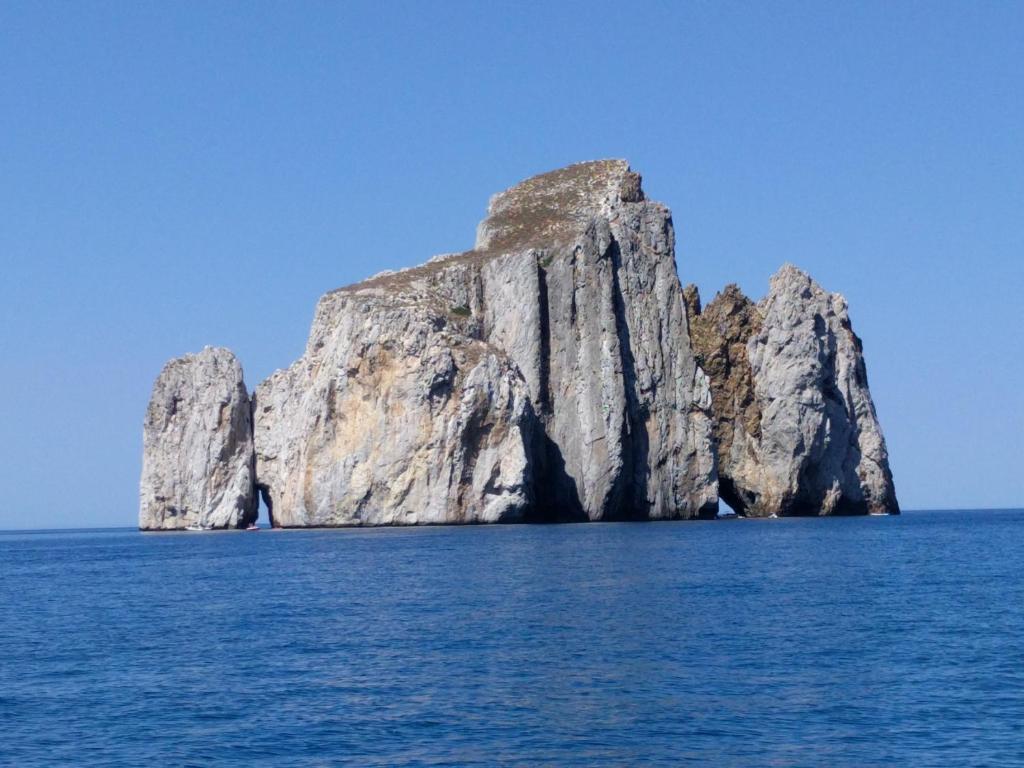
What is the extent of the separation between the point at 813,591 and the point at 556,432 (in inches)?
2271

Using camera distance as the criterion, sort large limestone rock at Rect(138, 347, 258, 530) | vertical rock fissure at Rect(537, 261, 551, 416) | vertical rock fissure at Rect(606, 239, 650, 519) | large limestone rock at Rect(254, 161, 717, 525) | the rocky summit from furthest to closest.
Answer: large limestone rock at Rect(138, 347, 258, 530) → vertical rock fissure at Rect(537, 261, 551, 416) → vertical rock fissure at Rect(606, 239, 650, 519) → the rocky summit → large limestone rock at Rect(254, 161, 717, 525)

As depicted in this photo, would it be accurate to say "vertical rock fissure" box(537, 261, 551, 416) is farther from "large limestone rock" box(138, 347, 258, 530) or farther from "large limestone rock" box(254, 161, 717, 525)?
"large limestone rock" box(138, 347, 258, 530)

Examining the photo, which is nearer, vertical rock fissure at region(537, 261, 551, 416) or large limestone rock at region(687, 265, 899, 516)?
vertical rock fissure at region(537, 261, 551, 416)

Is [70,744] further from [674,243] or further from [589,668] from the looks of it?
[674,243]

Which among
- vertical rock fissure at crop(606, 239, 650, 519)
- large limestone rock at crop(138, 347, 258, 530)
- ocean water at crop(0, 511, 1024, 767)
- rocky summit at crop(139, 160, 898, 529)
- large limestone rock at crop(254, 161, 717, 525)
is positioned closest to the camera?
ocean water at crop(0, 511, 1024, 767)

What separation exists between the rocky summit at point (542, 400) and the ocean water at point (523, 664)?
3613 centimetres

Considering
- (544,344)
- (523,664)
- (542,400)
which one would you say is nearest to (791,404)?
(542,400)

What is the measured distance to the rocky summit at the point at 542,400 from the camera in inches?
3898

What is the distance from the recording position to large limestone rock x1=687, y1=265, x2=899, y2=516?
107438 millimetres

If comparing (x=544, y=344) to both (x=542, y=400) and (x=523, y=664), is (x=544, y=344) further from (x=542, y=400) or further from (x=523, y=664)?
(x=523, y=664)

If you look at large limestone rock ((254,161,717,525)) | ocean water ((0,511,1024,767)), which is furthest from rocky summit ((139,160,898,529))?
ocean water ((0,511,1024,767))

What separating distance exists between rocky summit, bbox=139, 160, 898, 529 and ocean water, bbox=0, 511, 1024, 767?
119 ft

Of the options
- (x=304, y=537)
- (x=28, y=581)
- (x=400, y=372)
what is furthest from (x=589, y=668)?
(x=400, y=372)

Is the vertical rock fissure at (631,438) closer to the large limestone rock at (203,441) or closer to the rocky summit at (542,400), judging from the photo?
the rocky summit at (542,400)
